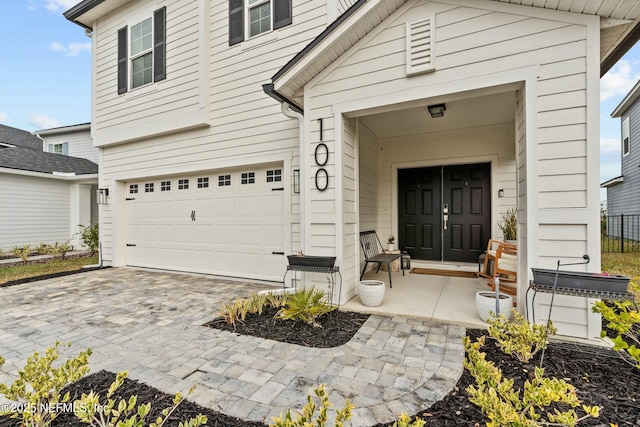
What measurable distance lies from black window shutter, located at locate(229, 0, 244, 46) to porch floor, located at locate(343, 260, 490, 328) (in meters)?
4.84

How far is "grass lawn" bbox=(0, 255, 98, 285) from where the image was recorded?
5945 millimetres

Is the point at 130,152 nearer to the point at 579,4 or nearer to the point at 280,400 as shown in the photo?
the point at 280,400

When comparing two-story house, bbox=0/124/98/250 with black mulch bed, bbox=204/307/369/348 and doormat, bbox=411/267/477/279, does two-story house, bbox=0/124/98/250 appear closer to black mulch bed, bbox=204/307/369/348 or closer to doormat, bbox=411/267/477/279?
black mulch bed, bbox=204/307/369/348

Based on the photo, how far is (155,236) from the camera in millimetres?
6523

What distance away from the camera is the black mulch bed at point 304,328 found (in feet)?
9.23

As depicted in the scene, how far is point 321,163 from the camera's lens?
3725 mm

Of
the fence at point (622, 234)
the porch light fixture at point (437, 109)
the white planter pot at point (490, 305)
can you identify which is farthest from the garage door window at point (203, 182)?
the fence at point (622, 234)

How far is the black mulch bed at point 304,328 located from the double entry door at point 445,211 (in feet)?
10.2

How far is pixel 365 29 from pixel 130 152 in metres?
5.86

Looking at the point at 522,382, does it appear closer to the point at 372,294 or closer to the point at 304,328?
the point at 372,294

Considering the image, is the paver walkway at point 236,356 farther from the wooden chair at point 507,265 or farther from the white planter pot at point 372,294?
the wooden chair at point 507,265

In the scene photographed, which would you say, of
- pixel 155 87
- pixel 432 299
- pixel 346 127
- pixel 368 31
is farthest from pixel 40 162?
pixel 432 299

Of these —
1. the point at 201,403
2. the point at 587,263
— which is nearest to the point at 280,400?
the point at 201,403

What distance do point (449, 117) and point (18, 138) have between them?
18994 mm
